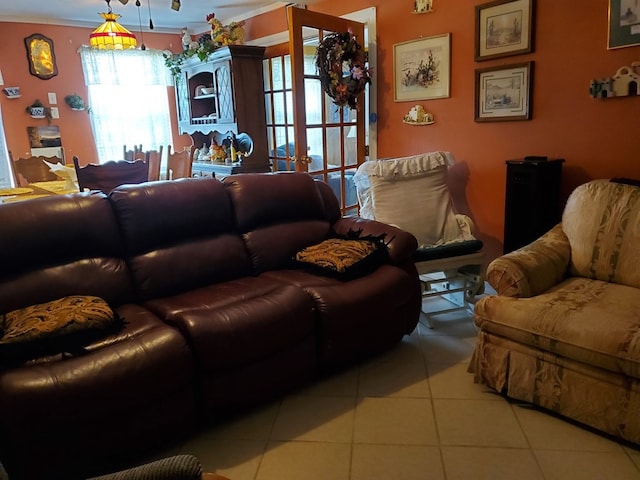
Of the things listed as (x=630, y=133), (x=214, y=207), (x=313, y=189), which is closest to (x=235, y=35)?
(x=313, y=189)

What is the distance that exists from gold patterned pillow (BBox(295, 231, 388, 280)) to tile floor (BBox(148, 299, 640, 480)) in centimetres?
54

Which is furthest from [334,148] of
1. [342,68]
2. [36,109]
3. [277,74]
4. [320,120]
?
[36,109]

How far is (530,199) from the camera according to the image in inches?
111

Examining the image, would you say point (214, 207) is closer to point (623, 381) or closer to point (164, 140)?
point (623, 381)

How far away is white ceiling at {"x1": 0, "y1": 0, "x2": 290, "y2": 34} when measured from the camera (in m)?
4.52

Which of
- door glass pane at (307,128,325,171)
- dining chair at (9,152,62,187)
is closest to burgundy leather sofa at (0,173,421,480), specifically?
door glass pane at (307,128,325,171)

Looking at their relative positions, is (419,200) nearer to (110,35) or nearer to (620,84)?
(620,84)

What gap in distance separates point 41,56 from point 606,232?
5.49 m

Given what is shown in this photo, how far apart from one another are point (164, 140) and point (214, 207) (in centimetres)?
393

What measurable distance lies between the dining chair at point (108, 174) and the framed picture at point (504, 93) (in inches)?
94.5

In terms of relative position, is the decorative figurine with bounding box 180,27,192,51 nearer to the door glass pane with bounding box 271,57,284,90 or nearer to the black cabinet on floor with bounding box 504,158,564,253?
the door glass pane with bounding box 271,57,284,90

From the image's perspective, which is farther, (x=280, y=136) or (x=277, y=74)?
(x=280, y=136)

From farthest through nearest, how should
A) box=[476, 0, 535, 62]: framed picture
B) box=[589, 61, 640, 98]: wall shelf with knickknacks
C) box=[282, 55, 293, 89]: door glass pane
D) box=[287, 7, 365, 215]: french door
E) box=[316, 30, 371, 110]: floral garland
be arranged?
box=[282, 55, 293, 89]: door glass pane → box=[316, 30, 371, 110]: floral garland → box=[287, 7, 365, 215]: french door → box=[476, 0, 535, 62]: framed picture → box=[589, 61, 640, 98]: wall shelf with knickknacks

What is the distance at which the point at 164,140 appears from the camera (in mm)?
6039
